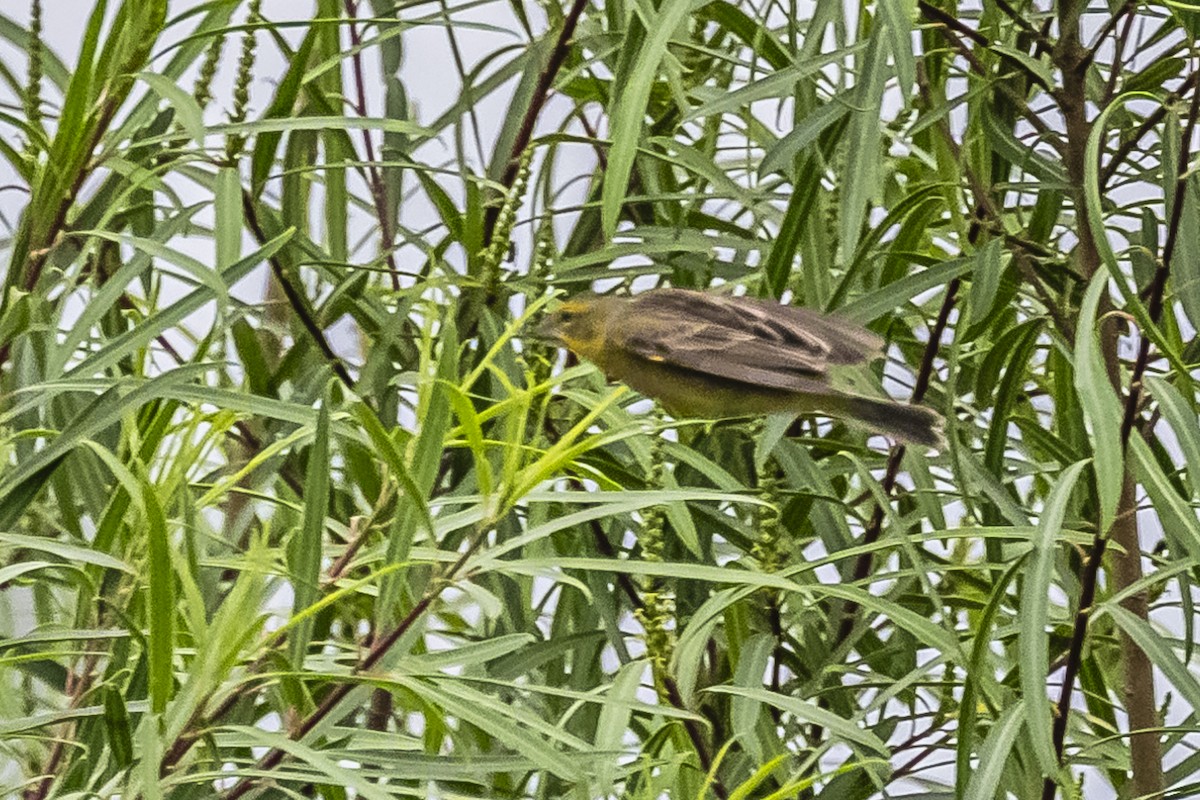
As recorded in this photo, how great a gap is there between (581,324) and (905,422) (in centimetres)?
30

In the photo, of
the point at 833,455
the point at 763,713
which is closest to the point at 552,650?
the point at 763,713

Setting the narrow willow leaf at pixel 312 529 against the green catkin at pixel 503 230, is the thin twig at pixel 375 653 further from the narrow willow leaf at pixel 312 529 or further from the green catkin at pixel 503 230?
the green catkin at pixel 503 230

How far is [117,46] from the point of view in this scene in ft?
2.77

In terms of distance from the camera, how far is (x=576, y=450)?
749mm

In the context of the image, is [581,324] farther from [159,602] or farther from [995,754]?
[159,602]

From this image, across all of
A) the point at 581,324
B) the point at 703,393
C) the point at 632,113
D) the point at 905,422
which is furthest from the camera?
the point at 581,324

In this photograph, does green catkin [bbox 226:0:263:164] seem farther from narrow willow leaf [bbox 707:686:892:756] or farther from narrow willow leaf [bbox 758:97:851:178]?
narrow willow leaf [bbox 707:686:892:756]

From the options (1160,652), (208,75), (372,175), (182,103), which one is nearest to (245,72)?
(208,75)

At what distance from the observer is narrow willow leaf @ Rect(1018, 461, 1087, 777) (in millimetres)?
798

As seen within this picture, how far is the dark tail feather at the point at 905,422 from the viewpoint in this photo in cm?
104

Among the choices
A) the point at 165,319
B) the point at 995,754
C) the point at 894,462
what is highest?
the point at 165,319

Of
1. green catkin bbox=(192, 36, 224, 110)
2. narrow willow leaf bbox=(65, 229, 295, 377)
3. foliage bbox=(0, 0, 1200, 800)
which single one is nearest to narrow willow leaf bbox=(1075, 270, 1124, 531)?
foliage bbox=(0, 0, 1200, 800)

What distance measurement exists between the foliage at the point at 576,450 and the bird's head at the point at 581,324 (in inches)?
1.3

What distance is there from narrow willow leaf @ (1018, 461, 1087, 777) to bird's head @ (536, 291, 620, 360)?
0.43 m
